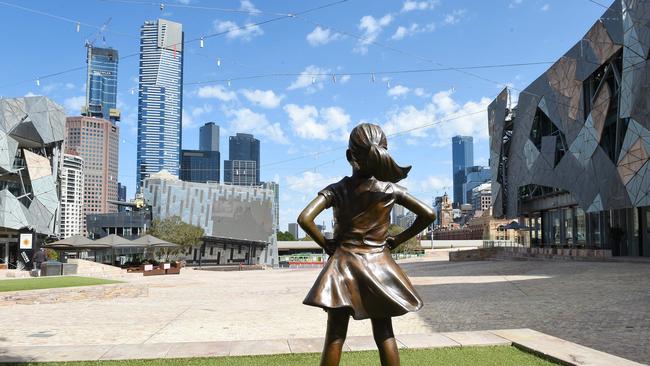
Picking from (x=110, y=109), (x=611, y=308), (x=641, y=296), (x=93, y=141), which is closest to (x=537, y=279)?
(x=641, y=296)

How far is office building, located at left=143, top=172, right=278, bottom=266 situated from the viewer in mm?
67000

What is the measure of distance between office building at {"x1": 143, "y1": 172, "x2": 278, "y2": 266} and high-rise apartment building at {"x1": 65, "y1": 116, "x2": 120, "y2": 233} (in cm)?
8233

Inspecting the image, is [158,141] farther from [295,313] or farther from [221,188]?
[295,313]

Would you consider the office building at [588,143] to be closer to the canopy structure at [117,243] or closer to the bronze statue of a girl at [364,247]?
the bronze statue of a girl at [364,247]

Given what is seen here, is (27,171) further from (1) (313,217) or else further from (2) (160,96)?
(2) (160,96)

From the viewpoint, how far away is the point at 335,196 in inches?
171

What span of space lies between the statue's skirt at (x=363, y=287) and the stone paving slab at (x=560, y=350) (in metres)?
2.81

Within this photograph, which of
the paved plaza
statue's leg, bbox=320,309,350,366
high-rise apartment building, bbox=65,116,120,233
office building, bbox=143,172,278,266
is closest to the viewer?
statue's leg, bbox=320,309,350,366

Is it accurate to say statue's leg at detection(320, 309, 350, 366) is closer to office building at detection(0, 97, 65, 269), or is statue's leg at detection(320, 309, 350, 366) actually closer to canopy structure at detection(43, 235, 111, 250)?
canopy structure at detection(43, 235, 111, 250)

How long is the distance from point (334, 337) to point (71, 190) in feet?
398

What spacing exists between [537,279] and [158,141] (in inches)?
4910

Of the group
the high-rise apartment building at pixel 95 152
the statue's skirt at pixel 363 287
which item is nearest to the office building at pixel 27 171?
the statue's skirt at pixel 363 287

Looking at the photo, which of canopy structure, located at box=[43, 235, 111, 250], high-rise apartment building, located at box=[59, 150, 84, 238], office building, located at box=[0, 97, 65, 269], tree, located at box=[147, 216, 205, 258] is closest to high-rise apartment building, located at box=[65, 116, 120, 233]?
high-rise apartment building, located at box=[59, 150, 84, 238]

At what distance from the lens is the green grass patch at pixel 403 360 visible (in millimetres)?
6012
